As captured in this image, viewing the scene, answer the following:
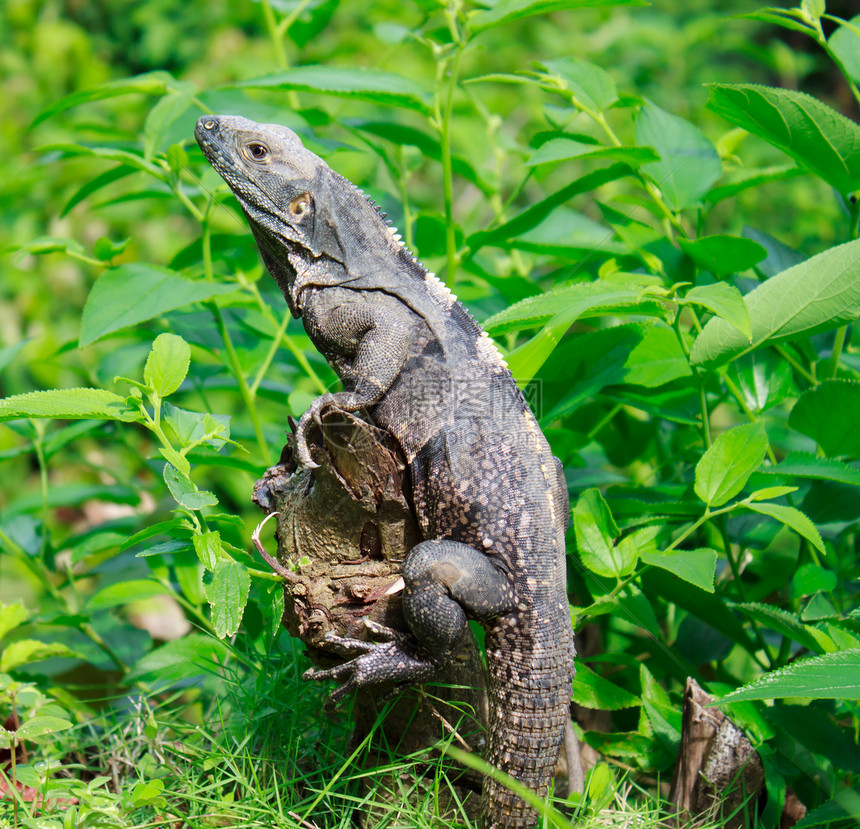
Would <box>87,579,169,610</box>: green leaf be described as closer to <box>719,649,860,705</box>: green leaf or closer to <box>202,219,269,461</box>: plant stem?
<box>202,219,269,461</box>: plant stem

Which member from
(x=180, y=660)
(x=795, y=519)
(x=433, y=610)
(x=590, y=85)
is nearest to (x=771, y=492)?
(x=795, y=519)

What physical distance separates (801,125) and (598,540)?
1464 millimetres

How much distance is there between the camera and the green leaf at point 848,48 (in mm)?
2686

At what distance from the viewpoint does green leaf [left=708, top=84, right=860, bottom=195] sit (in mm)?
2438

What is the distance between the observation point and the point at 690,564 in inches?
82.8

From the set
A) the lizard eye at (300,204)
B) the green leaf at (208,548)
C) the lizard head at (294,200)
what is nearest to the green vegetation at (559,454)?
the green leaf at (208,548)

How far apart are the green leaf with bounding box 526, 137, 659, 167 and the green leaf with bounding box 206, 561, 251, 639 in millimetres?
1567

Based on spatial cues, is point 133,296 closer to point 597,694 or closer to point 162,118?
point 162,118

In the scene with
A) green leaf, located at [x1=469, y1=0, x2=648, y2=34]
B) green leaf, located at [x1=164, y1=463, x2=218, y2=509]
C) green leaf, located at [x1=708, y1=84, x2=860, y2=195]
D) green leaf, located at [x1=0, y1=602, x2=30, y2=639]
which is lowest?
green leaf, located at [x1=0, y1=602, x2=30, y2=639]

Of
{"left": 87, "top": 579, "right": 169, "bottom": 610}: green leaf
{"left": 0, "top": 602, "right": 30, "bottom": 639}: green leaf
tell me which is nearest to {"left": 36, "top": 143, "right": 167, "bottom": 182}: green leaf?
{"left": 87, "top": 579, "right": 169, "bottom": 610}: green leaf

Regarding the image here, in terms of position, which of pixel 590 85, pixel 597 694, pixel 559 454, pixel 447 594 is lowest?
pixel 597 694

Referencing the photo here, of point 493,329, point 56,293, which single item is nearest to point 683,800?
point 493,329

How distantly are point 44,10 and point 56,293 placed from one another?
3.00 metres

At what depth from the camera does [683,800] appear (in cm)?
234
